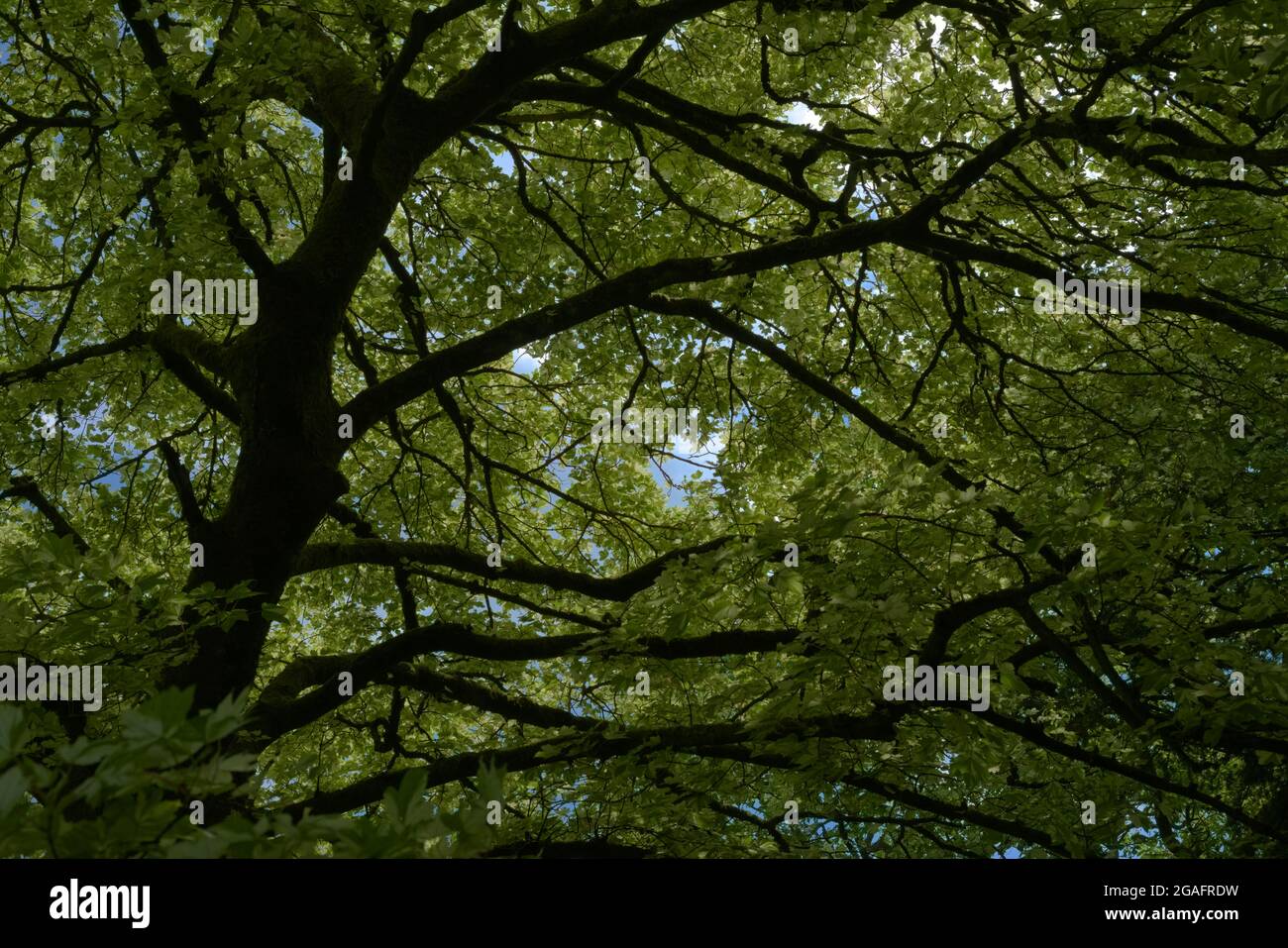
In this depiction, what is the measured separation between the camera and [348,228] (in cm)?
678

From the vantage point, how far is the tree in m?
4.91

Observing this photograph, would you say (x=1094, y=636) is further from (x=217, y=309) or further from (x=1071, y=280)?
(x=217, y=309)

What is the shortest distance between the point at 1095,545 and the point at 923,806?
248cm

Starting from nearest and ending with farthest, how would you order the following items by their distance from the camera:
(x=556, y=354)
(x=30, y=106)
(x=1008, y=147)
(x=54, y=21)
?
(x=1008, y=147) → (x=54, y=21) → (x=30, y=106) → (x=556, y=354)

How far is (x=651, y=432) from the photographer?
33.9 feet

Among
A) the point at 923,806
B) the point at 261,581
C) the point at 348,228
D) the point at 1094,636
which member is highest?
the point at 348,228

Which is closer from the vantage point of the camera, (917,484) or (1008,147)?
(917,484)

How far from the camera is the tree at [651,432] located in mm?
4910
